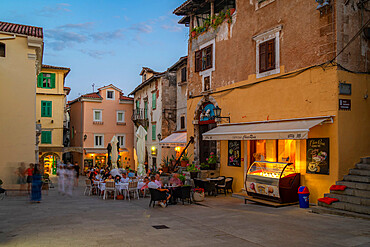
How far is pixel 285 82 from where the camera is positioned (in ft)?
43.5

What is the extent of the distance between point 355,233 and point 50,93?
29.9 metres

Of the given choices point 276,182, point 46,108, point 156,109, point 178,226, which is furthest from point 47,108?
point 178,226

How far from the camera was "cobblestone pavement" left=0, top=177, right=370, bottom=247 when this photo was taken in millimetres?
7719

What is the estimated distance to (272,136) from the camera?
12188mm

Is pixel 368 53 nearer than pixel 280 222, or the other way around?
pixel 280 222

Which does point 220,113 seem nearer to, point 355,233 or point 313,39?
point 313,39

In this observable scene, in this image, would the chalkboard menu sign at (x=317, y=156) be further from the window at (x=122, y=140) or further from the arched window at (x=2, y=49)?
the window at (x=122, y=140)

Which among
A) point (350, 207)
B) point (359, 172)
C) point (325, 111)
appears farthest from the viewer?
point (325, 111)

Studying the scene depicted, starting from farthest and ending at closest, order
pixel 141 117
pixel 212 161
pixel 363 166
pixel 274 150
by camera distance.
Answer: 1. pixel 141 117
2. pixel 212 161
3. pixel 274 150
4. pixel 363 166

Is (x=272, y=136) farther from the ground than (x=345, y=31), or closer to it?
closer to it

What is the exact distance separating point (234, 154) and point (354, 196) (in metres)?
6.35

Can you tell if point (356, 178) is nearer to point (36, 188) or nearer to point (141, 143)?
point (141, 143)

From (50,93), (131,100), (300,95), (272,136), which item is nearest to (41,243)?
(272,136)

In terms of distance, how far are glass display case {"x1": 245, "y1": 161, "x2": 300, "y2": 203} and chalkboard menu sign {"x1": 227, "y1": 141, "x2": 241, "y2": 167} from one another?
9.31 feet
